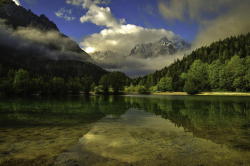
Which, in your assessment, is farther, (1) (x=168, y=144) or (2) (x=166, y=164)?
(1) (x=168, y=144)

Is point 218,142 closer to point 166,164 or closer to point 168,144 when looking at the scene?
point 168,144

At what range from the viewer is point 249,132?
18.7 meters

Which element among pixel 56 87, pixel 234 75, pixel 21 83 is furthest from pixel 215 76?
pixel 21 83

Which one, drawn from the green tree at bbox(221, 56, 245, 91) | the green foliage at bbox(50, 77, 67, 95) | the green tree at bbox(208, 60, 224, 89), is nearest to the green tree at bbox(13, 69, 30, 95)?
the green foliage at bbox(50, 77, 67, 95)

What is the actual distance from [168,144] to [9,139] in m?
12.6

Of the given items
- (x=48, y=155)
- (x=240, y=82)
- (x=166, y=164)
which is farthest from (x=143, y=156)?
(x=240, y=82)

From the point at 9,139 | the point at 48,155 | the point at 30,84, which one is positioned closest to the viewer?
the point at 48,155

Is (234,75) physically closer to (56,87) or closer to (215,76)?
(215,76)

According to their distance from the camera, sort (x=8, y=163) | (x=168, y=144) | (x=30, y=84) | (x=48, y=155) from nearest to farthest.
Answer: (x=8, y=163) < (x=48, y=155) < (x=168, y=144) < (x=30, y=84)

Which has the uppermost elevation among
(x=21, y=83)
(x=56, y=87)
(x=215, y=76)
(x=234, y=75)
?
(x=215, y=76)

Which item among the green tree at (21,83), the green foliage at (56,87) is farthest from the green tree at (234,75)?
the green tree at (21,83)

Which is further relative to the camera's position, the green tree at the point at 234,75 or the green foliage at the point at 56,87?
the green foliage at the point at 56,87

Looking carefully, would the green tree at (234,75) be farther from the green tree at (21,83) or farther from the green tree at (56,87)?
the green tree at (21,83)

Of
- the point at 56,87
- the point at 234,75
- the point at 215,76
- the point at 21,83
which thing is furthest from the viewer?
the point at 56,87
